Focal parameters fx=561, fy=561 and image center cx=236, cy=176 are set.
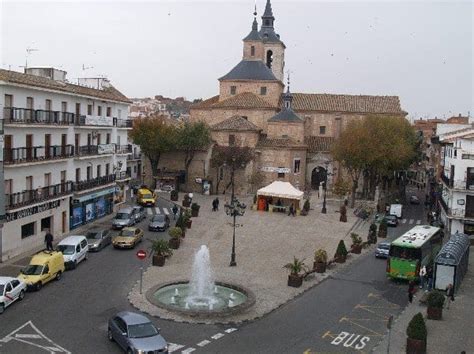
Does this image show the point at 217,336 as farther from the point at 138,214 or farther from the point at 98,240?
the point at 138,214

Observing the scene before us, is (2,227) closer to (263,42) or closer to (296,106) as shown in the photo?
(296,106)

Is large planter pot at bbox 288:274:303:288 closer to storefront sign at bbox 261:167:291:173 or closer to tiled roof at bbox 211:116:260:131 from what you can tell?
storefront sign at bbox 261:167:291:173

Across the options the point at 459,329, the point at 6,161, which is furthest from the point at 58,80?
the point at 459,329

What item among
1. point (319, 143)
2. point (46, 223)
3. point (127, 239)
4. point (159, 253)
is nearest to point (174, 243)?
point (127, 239)

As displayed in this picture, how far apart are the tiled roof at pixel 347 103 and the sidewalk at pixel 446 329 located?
4460cm

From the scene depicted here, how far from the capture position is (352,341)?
21.6 m

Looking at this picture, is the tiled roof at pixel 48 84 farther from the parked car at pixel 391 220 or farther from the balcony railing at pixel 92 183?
the parked car at pixel 391 220

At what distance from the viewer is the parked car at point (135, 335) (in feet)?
61.4

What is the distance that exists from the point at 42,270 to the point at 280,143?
40.0 meters

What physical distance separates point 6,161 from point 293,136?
3855cm

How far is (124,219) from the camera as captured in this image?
4219 centimetres

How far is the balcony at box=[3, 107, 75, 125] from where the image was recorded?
3152 cm

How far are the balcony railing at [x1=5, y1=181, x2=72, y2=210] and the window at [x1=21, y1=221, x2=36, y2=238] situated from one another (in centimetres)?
152

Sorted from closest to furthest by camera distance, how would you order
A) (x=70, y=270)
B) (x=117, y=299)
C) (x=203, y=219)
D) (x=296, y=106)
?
(x=117, y=299), (x=70, y=270), (x=203, y=219), (x=296, y=106)
